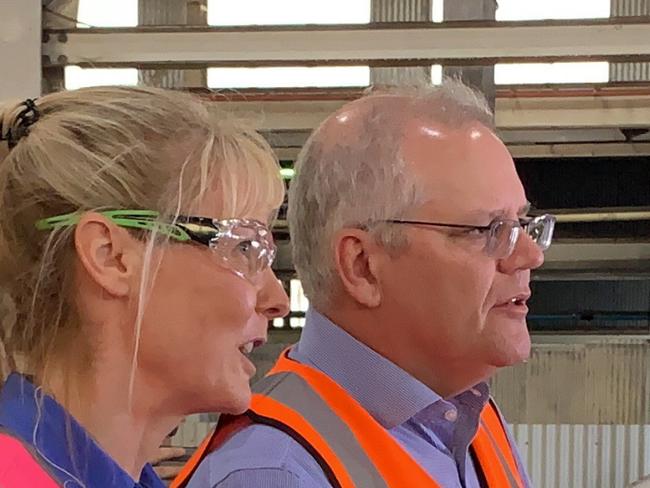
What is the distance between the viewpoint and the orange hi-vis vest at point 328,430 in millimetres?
1003

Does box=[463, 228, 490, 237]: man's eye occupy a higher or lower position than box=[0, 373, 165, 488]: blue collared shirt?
higher

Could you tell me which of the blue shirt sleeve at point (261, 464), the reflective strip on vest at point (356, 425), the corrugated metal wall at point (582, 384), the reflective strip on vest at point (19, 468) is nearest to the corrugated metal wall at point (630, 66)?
the corrugated metal wall at point (582, 384)

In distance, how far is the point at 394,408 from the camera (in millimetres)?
1126

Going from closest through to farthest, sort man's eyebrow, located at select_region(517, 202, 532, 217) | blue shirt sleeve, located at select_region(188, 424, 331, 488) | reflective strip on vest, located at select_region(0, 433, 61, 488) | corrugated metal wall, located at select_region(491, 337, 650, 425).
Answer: reflective strip on vest, located at select_region(0, 433, 61, 488)
blue shirt sleeve, located at select_region(188, 424, 331, 488)
man's eyebrow, located at select_region(517, 202, 532, 217)
corrugated metal wall, located at select_region(491, 337, 650, 425)

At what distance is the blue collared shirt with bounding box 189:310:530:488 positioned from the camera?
1.04 metres

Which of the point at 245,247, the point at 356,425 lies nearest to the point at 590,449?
the point at 356,425

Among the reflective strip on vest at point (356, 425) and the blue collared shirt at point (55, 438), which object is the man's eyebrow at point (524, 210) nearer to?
the reflective strip on vest at point (356, 425)

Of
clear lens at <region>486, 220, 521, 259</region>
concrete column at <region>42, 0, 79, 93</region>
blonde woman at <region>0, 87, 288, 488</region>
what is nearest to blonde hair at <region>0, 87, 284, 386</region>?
blonde woman at <region>0, 87, 288, 488</region>

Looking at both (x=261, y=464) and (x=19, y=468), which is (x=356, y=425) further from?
(x=19, y=468)

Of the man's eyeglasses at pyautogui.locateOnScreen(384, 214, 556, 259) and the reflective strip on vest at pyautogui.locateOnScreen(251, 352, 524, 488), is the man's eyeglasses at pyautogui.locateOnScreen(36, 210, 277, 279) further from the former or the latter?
the man's eyeglasses at pyautogui.locateOnScreen(384, 214, 556, 259)

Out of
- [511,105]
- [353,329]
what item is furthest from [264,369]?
[353,329]

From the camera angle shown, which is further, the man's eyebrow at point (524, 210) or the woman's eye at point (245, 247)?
the man's eyebrow at point (524, 210)

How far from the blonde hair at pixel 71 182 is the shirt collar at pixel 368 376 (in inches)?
12.7

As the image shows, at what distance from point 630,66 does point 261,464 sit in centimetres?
229
